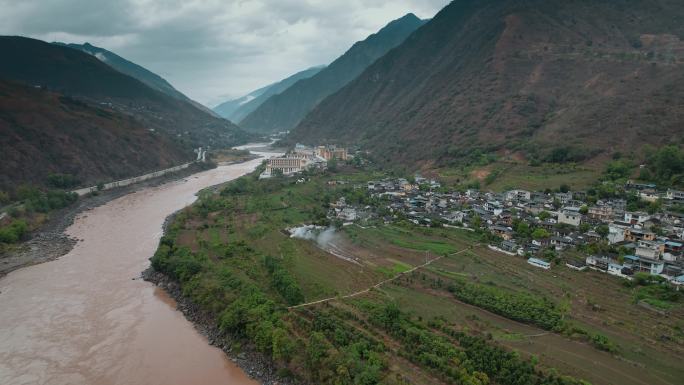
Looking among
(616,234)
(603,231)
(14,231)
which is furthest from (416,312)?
(14,231)

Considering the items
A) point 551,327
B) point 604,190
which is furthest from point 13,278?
point 604,190

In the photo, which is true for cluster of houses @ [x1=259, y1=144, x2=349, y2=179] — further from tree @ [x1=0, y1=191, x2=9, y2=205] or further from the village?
tree @ [x1=0, y1=191, x2=9, y2=205]

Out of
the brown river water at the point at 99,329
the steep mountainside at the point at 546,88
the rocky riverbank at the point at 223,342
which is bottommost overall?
the brown river water at the point at 99,329

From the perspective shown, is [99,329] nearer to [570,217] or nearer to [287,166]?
[570,217]

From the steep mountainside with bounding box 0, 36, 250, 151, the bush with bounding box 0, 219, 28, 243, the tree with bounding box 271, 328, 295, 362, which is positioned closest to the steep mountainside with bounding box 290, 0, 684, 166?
the tree with bounding box 271, 328, 295, 362

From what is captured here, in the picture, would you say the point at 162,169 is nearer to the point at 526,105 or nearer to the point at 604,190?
the point at 526,105

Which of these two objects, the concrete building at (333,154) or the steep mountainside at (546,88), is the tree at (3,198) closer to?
the concrete building at (333,154)

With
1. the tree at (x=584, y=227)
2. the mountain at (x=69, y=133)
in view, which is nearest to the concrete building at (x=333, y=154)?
the mountain at (x=69, y=133)
